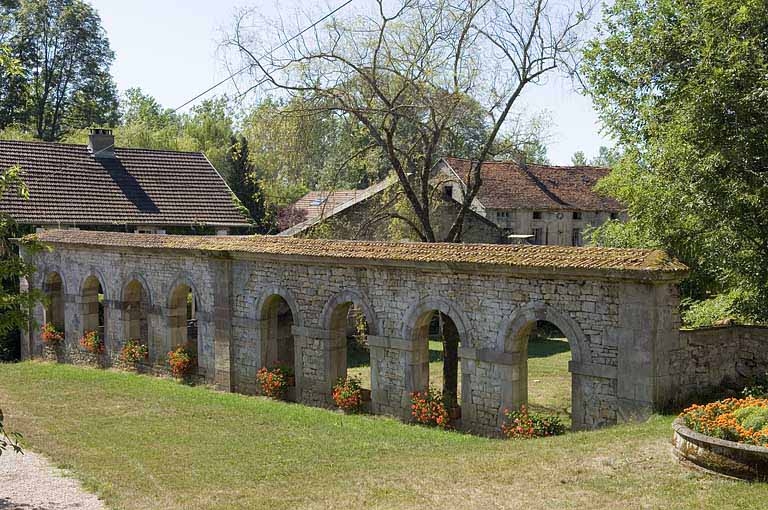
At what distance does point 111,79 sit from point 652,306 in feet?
146

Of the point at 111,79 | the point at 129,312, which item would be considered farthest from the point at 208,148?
the point at 129,312

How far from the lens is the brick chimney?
31766 millimetres

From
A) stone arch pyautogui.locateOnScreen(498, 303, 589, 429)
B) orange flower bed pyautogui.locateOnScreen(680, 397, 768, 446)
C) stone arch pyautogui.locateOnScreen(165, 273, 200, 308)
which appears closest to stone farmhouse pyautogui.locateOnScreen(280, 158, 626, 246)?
stone arch pyautogui.locateOnScreen(165, 273, 200, 308)

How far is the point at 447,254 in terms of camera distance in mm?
15320

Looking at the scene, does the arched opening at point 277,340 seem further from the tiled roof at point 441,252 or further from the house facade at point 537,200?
the house facade at point 537,200

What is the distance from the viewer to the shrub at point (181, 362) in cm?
2128

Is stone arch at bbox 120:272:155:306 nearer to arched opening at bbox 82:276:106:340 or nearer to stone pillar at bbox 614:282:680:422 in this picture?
arched opening at bbox 82:276:106:340

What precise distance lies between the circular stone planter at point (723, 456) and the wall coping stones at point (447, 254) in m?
3.33

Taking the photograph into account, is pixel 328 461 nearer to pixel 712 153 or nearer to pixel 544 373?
pixel 712 153

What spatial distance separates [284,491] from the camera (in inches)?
425

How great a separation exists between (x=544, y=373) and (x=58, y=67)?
35433 mm

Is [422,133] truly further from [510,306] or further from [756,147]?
[756,147]

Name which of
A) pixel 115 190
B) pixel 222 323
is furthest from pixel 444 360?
pixel 115 190

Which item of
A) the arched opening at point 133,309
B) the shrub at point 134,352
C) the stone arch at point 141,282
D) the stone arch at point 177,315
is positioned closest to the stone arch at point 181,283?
the stone arch at point 177,315
